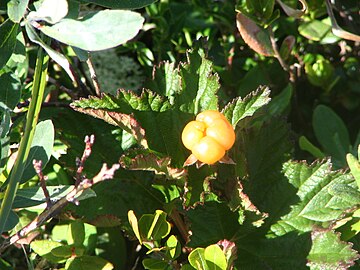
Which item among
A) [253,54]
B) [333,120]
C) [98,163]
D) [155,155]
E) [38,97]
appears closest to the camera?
[38,97]

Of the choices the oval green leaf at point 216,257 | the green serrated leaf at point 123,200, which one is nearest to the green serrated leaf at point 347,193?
the oval green leaf at point 216,257

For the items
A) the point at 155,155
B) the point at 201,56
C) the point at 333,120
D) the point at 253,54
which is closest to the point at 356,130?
the point at 333,120

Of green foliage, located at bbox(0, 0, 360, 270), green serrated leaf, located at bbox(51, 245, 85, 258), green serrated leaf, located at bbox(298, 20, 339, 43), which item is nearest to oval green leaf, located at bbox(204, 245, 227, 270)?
green foliage, located at bbox(0, 0, 360, 270)

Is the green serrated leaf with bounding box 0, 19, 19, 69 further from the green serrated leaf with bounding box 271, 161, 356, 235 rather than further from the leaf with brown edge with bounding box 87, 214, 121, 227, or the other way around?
the green serrated leaf with bounding box 271, 161, 356, 235

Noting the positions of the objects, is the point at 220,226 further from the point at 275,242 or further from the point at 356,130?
the point at 356,130

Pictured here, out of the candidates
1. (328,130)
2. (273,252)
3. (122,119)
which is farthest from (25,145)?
(328,130)

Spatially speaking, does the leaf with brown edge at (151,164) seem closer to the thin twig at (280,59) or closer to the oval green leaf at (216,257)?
the oval green leaf at (216,257)

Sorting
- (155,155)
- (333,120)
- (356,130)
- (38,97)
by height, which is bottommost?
(356,130)
